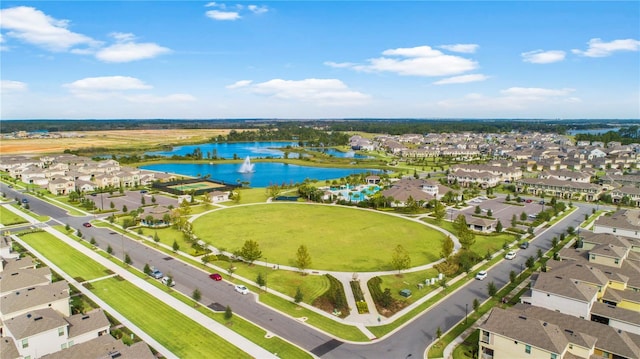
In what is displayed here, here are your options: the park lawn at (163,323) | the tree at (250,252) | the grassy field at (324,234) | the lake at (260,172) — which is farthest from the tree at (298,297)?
the lake at (260,172)

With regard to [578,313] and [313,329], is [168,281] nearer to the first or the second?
[313,329]

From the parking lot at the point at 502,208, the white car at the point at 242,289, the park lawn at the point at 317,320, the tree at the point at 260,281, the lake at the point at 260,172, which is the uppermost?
the lake at the point at 260,172

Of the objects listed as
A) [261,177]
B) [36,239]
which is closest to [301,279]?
[36,239]

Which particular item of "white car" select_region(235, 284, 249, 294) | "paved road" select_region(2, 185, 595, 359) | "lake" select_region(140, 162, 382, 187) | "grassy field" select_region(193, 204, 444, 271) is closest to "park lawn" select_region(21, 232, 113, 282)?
"paved road" select_region(2, 185, 595, 359)

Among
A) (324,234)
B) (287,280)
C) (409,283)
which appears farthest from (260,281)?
(324,234)

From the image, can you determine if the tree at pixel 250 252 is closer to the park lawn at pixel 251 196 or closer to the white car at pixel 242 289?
the white car at pixel 242 289

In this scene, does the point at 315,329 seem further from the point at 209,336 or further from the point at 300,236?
the point at 300,236
